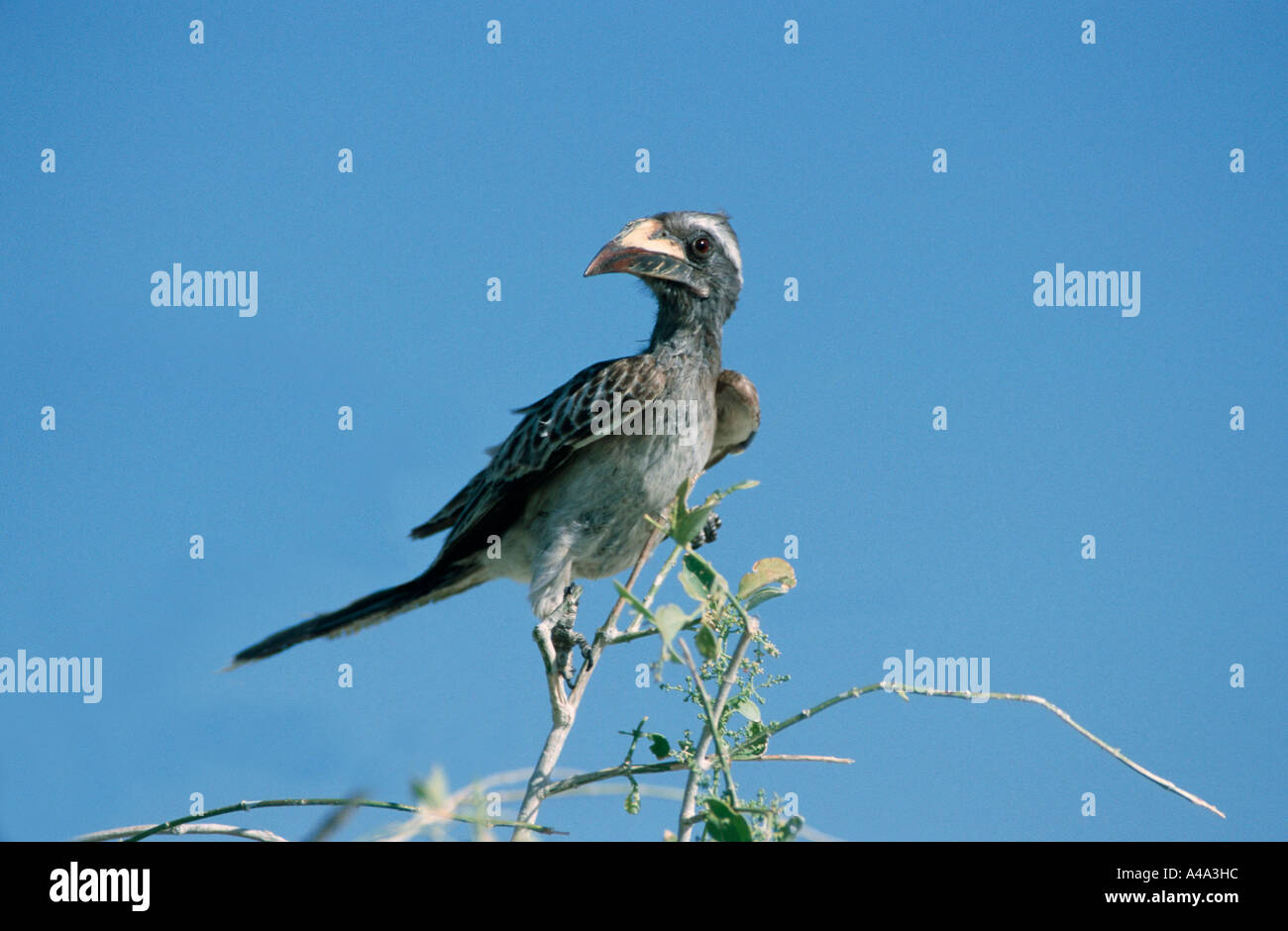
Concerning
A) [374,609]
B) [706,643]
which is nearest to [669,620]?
[706,643]

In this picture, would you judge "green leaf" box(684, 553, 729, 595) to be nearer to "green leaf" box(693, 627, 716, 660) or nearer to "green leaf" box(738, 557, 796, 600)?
"green leaf" box(693, 627, 716, 660)

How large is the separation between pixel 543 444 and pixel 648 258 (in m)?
0.92

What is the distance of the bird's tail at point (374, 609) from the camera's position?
14.1 ft

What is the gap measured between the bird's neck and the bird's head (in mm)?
11

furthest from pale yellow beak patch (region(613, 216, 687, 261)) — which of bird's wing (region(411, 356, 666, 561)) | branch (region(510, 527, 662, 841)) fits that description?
branch (region(510, 527, 662, 841))

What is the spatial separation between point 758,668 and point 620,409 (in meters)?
2.84

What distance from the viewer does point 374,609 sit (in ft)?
15.1

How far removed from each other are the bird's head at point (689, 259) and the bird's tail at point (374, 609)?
155cm

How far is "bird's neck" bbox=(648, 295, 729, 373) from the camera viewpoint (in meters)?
4.77

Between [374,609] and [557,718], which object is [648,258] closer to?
[374,609]
